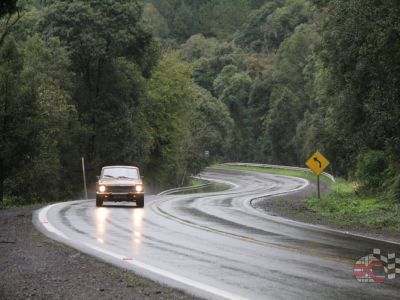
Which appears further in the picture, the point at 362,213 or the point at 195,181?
the point at 195,181

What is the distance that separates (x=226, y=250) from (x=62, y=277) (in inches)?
153

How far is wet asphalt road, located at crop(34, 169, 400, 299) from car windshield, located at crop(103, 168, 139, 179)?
480 cm

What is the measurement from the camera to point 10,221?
21250 mm

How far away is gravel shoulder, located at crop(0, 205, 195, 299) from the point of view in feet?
30.6

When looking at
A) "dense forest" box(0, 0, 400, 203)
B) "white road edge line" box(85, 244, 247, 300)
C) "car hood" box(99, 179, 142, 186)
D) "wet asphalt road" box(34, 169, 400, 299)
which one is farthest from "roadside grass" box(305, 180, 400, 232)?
"white road edge line" box(85, 244, 247, 300)

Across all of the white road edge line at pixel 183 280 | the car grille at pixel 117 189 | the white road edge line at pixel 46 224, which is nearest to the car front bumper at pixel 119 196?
the car grille at pixel 117 189

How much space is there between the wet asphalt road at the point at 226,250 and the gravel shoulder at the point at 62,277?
1.29 feet

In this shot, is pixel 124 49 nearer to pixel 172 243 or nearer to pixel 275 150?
pixel 172 243

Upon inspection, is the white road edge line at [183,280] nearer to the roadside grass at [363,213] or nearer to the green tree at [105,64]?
the roadside grass at [363,213]

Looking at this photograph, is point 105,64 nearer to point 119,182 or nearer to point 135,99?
point 135,99

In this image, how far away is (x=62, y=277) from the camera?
35.3ft

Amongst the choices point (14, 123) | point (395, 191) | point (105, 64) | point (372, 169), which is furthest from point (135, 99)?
point (395, 191)

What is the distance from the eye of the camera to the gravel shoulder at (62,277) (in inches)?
368

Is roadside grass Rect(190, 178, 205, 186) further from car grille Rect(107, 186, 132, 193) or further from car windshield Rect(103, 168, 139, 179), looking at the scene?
car grille Rect(107, 186, 132, 193)
